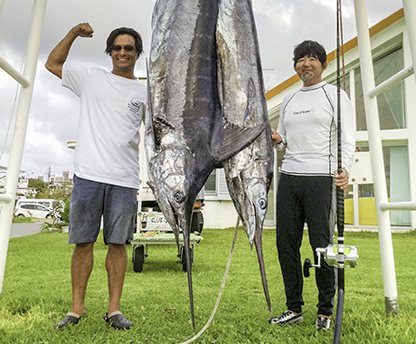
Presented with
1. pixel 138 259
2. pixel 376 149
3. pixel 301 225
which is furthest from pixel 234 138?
pixel 138 259

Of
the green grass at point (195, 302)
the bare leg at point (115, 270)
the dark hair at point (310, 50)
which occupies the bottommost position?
the green grass at point (195, 302)

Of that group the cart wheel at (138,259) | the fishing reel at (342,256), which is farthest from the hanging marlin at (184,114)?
the cart wheel at (138,259)

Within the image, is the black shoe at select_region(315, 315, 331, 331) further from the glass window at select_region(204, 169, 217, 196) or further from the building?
the glass window at select_region(204, 169, 217, 196)

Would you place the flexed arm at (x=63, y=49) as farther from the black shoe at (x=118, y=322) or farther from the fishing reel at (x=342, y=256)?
the fishing reel at (x=342, y=256)

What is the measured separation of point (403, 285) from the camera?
4.05 metres

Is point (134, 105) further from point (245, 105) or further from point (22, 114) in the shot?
point (245, 105)

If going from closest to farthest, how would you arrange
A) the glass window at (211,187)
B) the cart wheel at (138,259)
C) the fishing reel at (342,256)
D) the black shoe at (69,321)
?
the fishing reel at (342,256), the black shoe at (69,321), the cart wheel at (138,259), the glass window at (211,187)

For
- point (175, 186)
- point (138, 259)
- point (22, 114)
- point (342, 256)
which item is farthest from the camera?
point (138, 259)

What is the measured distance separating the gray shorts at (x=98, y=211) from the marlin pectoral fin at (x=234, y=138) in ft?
3.85

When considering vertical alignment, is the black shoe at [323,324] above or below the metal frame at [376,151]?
below

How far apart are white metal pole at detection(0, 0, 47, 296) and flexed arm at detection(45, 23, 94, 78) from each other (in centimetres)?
25

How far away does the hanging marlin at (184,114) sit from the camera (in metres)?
1.30

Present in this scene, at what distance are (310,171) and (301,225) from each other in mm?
386

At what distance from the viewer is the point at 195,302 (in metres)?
3.34
